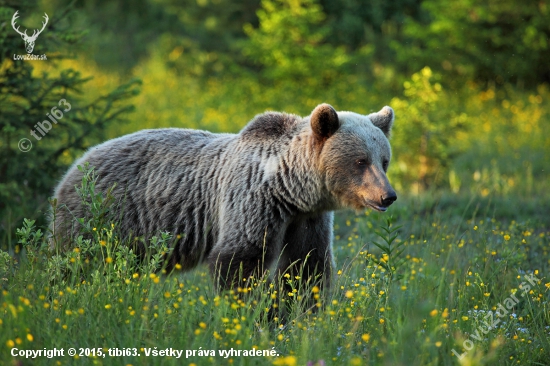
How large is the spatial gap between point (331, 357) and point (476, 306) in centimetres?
163

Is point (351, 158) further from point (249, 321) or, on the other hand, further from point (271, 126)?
point (249, 321)

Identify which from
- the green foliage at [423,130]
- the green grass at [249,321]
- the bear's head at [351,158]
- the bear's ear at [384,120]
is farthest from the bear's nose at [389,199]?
the green foliage at [423,130]

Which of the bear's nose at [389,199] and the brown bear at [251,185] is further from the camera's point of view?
the brown bear at [251,185]

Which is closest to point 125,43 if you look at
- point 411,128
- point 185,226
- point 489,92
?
point 489,92

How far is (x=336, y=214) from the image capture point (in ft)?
28.2

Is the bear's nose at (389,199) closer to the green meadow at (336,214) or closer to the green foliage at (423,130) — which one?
the green meadow at (336,214)

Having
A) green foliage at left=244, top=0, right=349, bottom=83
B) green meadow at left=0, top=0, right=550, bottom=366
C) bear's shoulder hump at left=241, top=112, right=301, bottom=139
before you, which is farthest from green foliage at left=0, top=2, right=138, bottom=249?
green foliage at left=244, top=0, right=349, bottom=83

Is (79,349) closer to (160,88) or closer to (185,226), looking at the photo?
(185,226)

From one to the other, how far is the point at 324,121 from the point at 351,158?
13.8 inches

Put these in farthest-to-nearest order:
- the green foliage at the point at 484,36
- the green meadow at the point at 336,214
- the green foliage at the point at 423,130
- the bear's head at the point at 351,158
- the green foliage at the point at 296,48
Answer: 1. the green foliage at the point at 484,36
2. the green foliage at the point at 296,48
3. the green foliage at the point at 423,130
4. the bear's head at the point at 351,158
5. the green meadow at the point at 336,214

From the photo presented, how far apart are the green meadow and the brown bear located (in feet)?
0.66

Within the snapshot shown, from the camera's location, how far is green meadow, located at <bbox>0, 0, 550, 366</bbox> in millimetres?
3789

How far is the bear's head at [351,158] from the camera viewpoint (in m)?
4.81

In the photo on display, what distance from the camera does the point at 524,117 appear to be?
14391 mm
